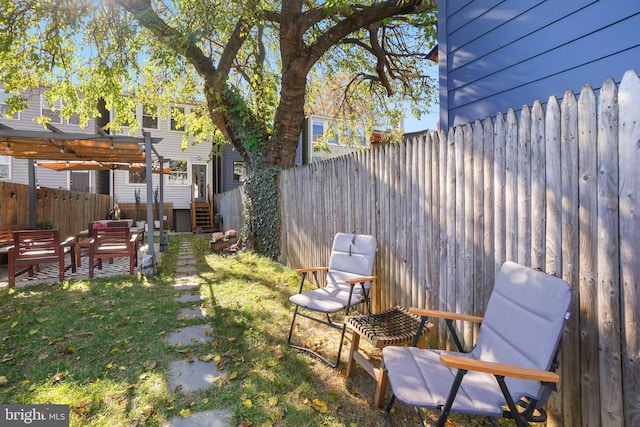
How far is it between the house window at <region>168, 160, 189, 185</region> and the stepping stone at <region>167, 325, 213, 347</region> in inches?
565

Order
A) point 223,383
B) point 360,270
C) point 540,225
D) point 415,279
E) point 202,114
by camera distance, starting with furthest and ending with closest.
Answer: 1. point 202,114
2. point 360,270
3. point 415,279
4. point 223,383
5. point 540,225

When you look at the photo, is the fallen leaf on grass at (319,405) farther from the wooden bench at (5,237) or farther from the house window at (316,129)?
the house window at (316,129)

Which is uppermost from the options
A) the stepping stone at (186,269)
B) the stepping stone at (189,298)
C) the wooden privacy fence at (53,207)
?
the wooden privacy fence at (53,207)


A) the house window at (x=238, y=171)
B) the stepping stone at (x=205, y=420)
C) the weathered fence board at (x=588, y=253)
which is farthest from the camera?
the house window at (x=238, y=171)

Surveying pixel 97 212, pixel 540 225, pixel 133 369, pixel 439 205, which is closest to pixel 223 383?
pixel 133 369

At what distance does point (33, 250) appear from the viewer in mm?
5305

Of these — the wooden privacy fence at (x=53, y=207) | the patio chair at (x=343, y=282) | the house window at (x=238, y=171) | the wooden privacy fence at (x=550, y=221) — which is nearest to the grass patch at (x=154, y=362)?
the patio chair at (x=343, y=282)

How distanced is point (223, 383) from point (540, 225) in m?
2.53

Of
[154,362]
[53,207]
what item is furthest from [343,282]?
[53,207]

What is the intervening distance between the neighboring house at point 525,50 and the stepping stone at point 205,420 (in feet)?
13.1

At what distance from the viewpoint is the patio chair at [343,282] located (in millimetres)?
2986

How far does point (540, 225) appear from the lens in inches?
77.8

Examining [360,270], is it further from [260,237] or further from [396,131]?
[396,131]

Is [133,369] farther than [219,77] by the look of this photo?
No
